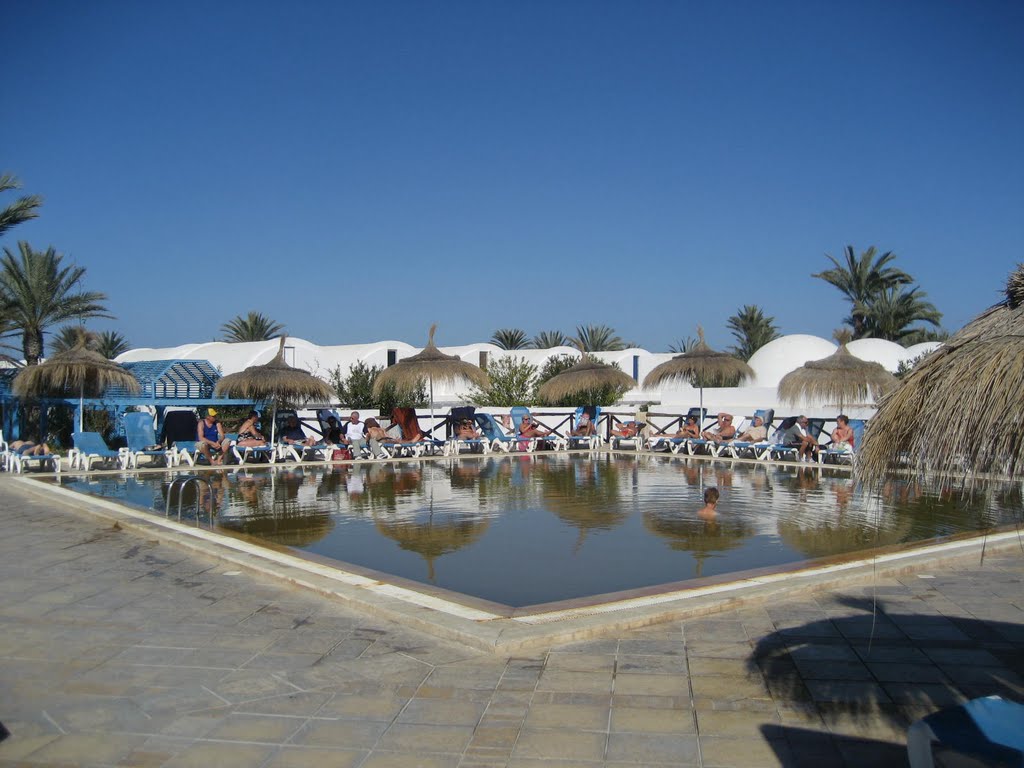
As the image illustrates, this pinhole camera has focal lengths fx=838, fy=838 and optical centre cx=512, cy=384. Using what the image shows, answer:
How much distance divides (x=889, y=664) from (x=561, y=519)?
537 centimetres

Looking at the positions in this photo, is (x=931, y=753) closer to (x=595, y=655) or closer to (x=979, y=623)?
(x=595, y=655)

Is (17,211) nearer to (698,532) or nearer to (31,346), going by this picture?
(31,346)

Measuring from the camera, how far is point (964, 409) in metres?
3.53

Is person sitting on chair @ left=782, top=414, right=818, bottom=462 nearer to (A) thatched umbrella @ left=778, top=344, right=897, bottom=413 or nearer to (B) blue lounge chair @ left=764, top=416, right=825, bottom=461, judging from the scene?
(B) blue lounge chair @ left=764, top=416, right=825, bottom=461

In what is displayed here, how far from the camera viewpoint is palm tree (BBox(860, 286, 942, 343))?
37.5 metres

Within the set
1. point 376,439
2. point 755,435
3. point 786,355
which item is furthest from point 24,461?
point 786,355

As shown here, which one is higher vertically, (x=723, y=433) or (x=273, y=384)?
(x=273, y=384)

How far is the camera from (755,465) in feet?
51.2

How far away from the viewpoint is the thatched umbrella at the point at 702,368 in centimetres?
1844

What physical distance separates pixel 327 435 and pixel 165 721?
14.0 m

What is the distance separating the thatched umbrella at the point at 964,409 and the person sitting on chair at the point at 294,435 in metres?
13.7

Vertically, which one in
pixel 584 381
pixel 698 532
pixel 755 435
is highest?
pixel 584 381

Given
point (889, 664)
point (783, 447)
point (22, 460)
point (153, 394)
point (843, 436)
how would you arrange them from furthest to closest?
point (153, 394) → point (783, 447) → point (843, 436) → point (22, 460) → point (889, 664)

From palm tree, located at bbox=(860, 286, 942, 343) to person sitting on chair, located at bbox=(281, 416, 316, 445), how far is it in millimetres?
28623
